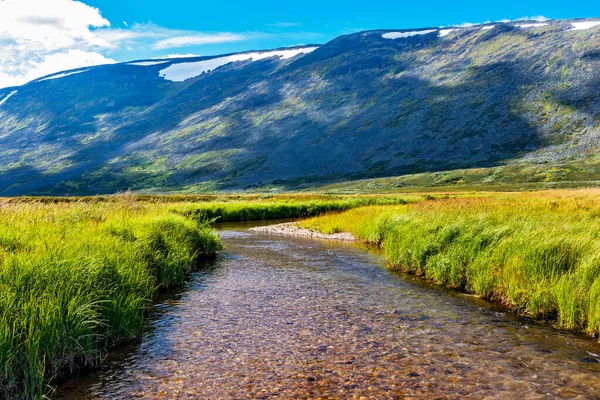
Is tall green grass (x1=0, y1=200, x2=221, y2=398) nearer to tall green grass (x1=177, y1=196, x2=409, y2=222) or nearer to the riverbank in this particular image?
the riverbank

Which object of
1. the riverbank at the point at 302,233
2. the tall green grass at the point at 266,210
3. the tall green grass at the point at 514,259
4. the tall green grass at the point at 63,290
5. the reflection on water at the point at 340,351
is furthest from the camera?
the tall green grass at the point at 266,210

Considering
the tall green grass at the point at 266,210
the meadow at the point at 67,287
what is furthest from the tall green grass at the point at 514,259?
the tall green grass at the point at 266,210

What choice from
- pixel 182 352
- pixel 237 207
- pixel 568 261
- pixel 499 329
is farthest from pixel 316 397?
pixel 237 207

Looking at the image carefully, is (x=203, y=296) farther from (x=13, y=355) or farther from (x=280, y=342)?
(x=13, y=355)

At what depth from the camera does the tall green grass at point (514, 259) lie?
12.0 meters

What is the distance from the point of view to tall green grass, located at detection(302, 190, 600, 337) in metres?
12.0

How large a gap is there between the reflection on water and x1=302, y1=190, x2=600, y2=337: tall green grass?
0.78 metres

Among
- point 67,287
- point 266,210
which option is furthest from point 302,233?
point 67,287

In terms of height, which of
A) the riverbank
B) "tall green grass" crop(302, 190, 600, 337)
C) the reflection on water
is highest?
"tall green grass" crop(302, 190, 600, 337)

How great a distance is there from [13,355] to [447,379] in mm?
7976

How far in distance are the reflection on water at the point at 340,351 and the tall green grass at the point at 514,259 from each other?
2.55 feet

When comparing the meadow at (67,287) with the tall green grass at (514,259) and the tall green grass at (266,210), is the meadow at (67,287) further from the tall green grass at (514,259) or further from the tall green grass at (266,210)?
the tall green grass at (266,210)

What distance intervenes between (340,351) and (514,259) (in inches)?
280

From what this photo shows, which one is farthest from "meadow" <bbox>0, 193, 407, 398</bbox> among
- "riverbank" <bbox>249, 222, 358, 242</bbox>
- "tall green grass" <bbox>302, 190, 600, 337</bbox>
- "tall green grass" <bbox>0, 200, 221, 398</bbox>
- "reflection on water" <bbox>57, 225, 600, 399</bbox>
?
"riverbank" <bbox>249, 222, 358, 242</bbox>
